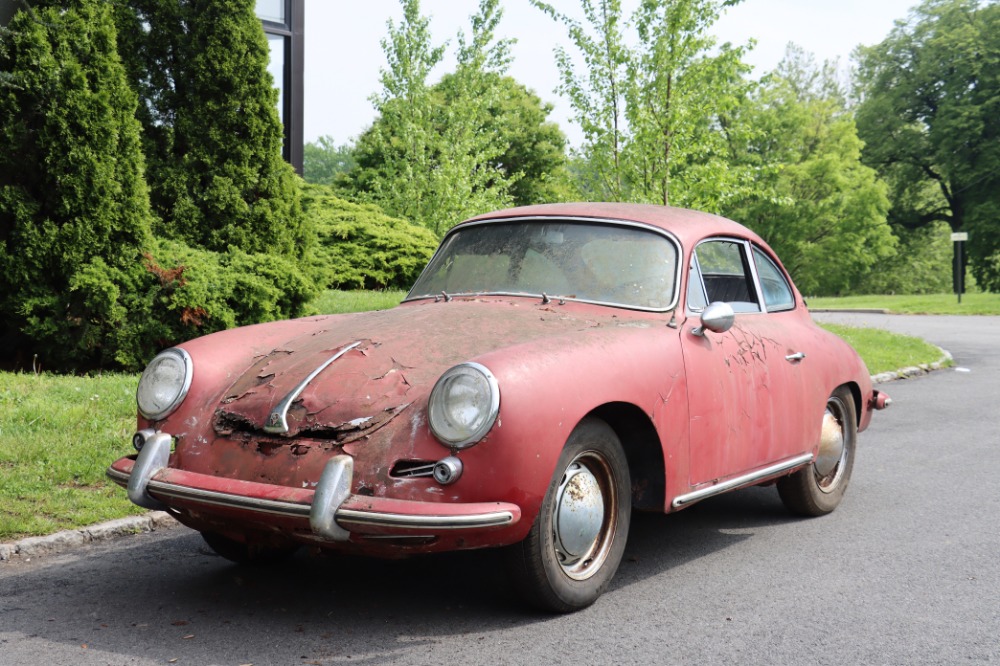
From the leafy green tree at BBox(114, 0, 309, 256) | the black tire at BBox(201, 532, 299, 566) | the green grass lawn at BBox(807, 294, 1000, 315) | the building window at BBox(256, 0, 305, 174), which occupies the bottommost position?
the black tire at BBox(201, 532, 299, 566)

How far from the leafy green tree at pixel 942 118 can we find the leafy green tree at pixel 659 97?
3774 centimetres

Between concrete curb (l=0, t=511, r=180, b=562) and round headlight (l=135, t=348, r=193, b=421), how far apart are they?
1.10 metres

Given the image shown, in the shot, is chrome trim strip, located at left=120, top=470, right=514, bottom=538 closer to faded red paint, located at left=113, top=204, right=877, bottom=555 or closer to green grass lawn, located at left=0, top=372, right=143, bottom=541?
faded red paint, located at left=113, top=204, right=877, bottom=555

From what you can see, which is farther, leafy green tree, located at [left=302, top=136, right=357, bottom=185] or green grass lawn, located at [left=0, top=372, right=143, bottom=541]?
leafy green tree, located at [left=302, top=136, right=357, bottom=185]

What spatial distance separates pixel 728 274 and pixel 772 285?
1.85ft

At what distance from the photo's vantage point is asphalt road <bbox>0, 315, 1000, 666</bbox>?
362 centimetres

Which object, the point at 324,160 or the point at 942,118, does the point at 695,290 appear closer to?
the point at 942,118

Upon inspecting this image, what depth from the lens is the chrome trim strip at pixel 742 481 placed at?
4.49 meters

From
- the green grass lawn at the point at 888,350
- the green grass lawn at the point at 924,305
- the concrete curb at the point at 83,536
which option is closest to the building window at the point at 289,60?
the green grass lawn at the point at 888,350

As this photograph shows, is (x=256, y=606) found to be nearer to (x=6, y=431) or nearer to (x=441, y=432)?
Result: (x=441, y=432)

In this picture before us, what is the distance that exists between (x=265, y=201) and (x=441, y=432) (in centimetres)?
799

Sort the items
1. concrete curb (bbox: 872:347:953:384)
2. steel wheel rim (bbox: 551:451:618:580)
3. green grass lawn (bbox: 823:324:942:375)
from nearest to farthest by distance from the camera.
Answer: steel wheel rim (bbox: 551:451:618:580)
concrete curb (bbox: 872:347:953:384)
green grass lawn (bbox: 823:324:942:375)

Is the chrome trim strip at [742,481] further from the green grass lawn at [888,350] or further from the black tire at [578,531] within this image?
the green grass lawn at [888,350]

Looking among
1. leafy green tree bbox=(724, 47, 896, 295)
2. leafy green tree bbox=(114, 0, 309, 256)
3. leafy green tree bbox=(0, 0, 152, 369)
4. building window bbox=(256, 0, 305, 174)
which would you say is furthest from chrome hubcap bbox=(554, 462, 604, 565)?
leafy green tree bbox=(724, 47, 896, 295)
